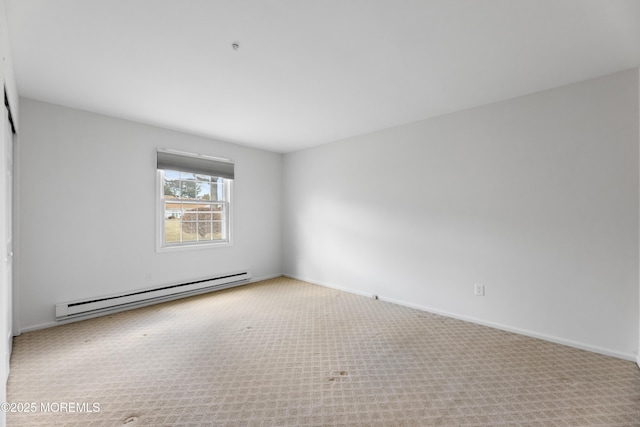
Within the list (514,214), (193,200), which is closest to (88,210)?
(193,200)

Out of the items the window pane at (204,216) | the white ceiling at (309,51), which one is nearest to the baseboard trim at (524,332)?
the white ceiling at (309,51)

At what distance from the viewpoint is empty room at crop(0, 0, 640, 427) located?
1831 millimetres

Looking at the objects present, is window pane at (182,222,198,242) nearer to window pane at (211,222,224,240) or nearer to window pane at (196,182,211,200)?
window pane at (211,222,224,240)

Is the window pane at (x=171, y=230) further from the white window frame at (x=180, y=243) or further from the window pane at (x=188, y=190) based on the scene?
the window pane at (x=188, y=190)

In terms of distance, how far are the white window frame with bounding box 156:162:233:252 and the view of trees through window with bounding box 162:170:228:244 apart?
0.13 ft

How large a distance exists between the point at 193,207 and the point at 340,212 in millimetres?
2341

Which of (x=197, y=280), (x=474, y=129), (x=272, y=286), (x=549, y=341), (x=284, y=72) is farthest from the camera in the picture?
(x=272, y=286)

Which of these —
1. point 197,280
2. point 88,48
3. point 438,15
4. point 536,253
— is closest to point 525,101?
point 536,253

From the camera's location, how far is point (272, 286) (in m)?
4.84

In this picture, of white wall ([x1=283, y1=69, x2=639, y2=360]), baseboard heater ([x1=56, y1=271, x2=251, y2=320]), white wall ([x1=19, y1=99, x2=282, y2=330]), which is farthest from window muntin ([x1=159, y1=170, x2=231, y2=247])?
white wall ([x1=283, y1=69, x2=639, y2=360])

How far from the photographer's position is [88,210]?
134 inches

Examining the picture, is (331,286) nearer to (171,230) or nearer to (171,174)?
(171,230)

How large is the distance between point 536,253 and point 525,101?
1563mm

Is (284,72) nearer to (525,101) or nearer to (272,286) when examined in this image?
(525,101)
